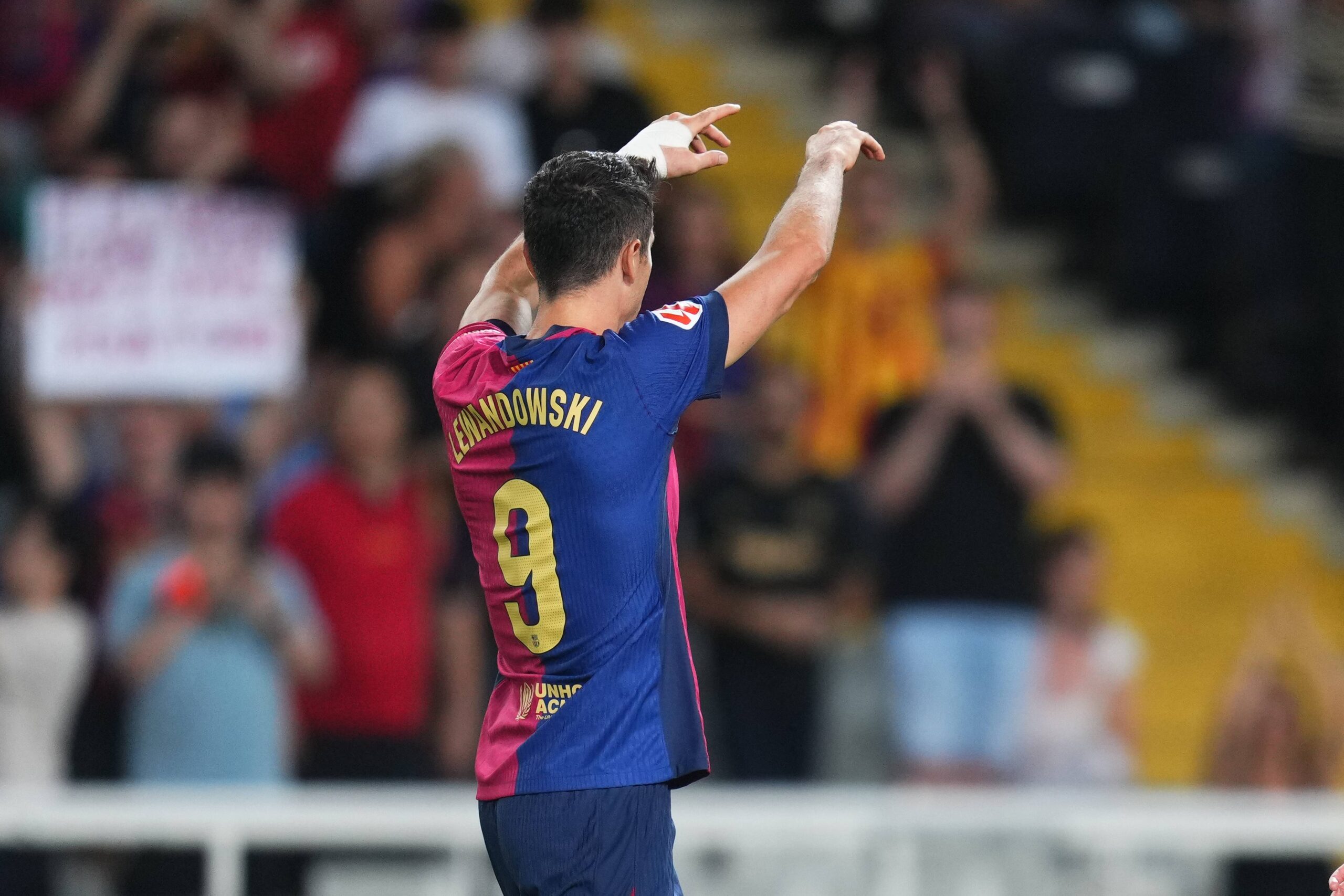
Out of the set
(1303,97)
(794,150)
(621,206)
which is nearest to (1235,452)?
(1303,97)

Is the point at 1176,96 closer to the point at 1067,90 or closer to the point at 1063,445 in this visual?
the point at 1067,90

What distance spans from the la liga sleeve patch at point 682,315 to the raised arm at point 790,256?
7 cm

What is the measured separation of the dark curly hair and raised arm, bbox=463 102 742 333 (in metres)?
0.19

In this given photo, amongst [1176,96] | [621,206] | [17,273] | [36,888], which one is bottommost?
[36,888]

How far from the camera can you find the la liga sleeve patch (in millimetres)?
3889

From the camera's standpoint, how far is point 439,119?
9133 millimetres

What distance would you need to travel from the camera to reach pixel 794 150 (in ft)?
39.8

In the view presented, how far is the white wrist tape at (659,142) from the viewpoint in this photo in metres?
4.09

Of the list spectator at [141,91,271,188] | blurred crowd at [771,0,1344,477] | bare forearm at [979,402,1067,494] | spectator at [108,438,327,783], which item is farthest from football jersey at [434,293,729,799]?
blurred crowd at [771,0,1344,477]

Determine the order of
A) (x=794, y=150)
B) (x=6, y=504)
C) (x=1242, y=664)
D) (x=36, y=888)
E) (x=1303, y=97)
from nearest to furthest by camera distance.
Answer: (x=36, y=888) < (x=6, y=504) < (x=1242, y=664) < (x=1303, y=97) < (x=794, y=150)

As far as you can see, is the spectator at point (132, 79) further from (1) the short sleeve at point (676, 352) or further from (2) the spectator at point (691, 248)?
(1) the short sleeve at point (676, 352)

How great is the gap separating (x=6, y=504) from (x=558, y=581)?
4.53 meters

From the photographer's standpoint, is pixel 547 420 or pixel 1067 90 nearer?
pixel 547 420

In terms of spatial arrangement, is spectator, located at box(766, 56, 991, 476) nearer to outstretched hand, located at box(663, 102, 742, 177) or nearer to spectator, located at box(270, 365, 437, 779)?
spectator, located at box(270, 365, 437, 779)
